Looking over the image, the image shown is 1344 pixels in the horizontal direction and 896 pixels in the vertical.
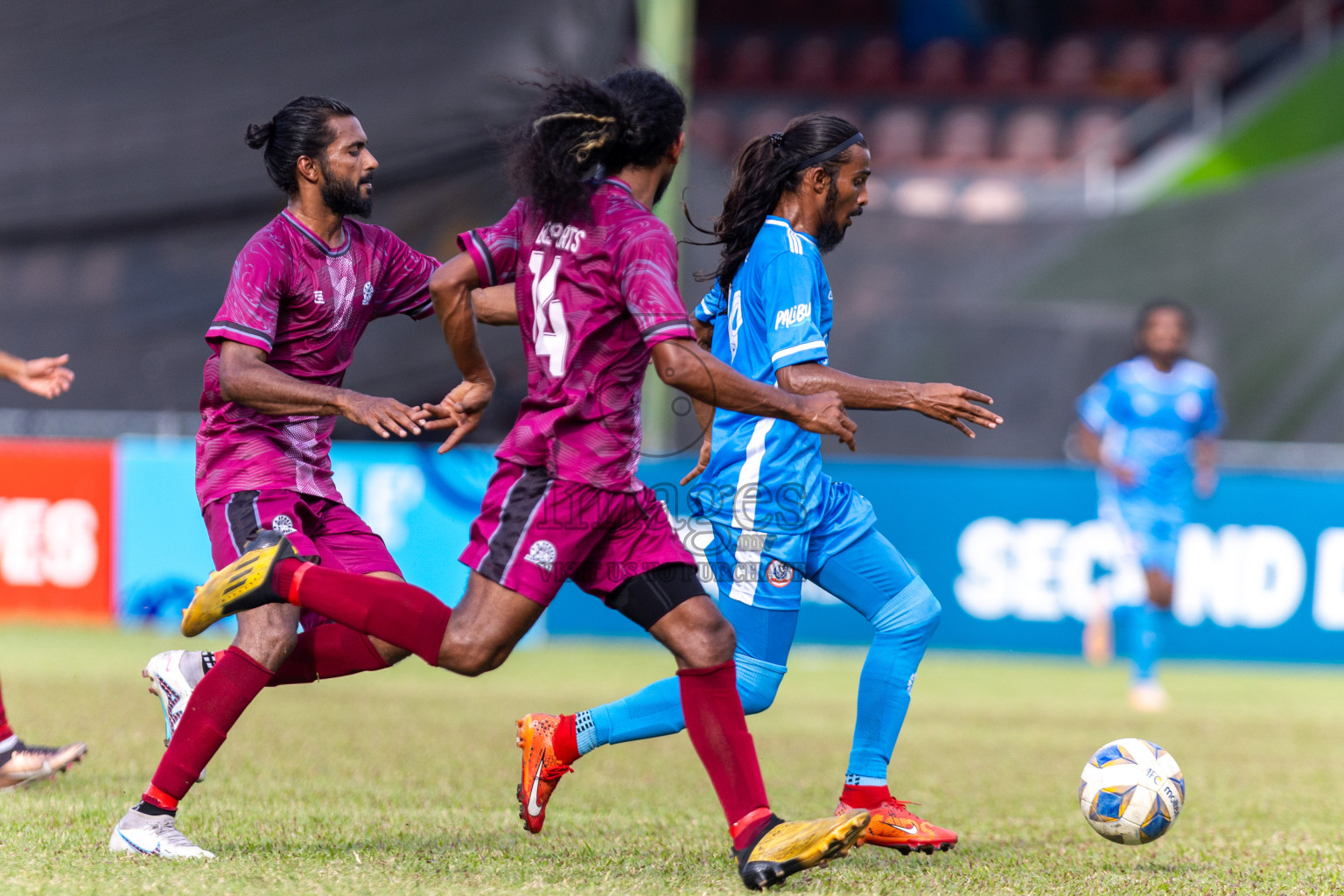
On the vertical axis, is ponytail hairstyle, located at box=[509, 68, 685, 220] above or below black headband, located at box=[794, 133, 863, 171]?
below

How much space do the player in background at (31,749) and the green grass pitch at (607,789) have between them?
83 millimetres

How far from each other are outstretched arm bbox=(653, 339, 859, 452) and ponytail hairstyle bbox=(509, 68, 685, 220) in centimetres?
48

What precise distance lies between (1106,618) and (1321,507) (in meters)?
1.80

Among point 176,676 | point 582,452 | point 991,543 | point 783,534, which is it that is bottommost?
point 176,676

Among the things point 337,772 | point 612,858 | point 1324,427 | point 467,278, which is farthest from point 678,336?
point 1324,427

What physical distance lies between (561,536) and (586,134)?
3.43ft

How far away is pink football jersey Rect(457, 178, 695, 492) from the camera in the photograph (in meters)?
3.82

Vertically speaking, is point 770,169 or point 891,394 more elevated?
point 770,169

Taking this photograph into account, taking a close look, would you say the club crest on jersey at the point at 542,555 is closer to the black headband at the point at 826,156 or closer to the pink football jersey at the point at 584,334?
the pink football jersey at the point at 584,334

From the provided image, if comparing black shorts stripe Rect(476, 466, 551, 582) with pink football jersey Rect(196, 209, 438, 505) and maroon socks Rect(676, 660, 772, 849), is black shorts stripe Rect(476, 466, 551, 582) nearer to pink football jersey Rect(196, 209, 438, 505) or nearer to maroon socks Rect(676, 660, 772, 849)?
maroon socks Rect(676, 660, 772, 849)

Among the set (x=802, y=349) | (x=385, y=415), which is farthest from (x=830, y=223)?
(x=385, y=415)

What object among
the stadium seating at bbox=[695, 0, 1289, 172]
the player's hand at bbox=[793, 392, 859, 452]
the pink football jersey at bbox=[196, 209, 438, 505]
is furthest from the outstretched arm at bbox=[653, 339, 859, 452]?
the stadium seating at bbox=[695, 0, 1289, 172]

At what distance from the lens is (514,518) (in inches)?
153

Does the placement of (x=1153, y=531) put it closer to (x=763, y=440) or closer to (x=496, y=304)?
(x=763, y=440)
